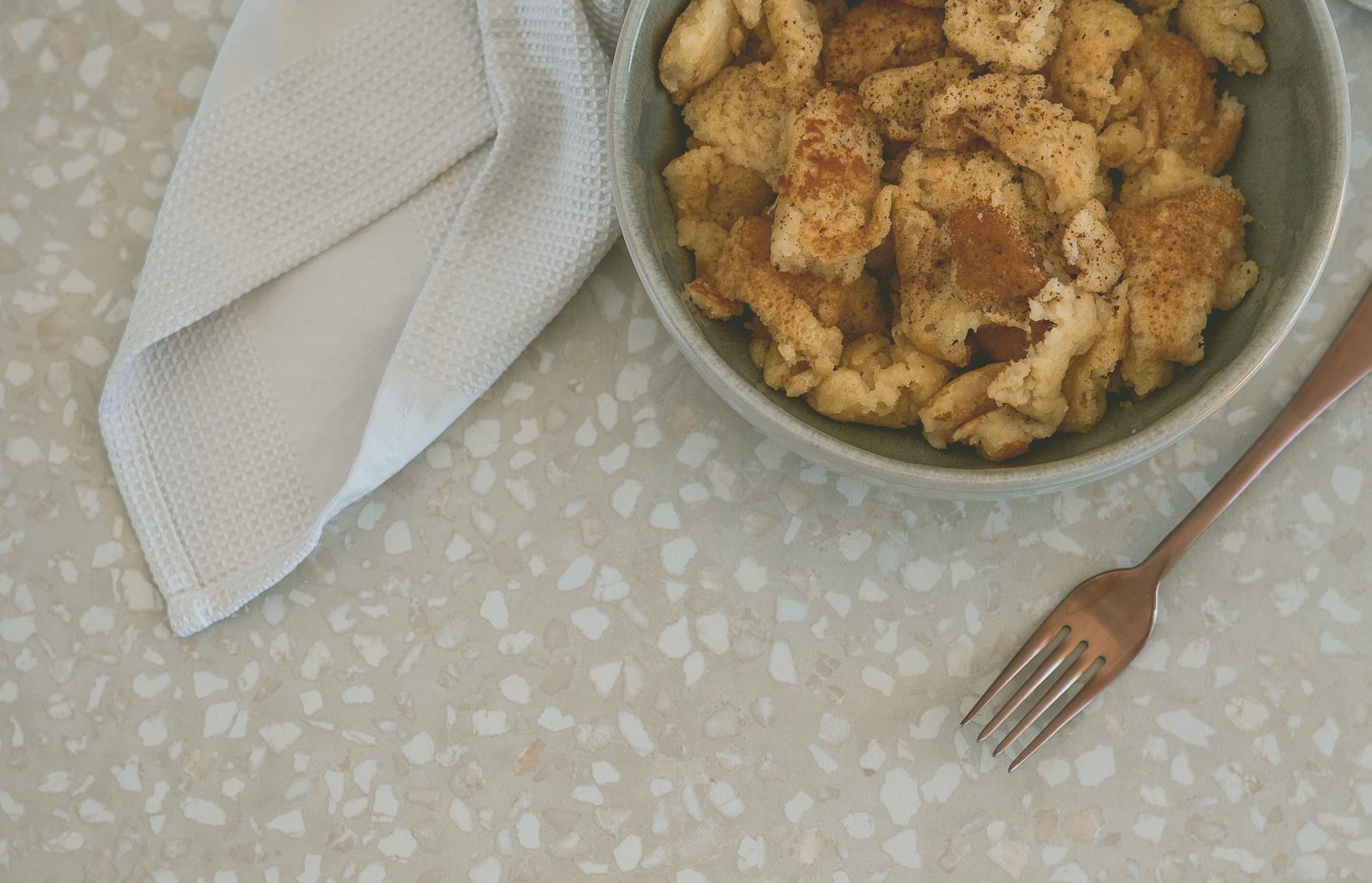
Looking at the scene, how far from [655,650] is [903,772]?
0.79 ft

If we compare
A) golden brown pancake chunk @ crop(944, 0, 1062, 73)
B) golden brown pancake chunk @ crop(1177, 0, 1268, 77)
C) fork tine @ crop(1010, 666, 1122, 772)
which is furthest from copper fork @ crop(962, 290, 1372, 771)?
golden brown pancake chunk @ crop(944, 0, 1062, 73)

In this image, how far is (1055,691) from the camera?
3.13ft

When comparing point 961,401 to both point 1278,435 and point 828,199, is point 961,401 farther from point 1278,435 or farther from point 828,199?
point 1278,435

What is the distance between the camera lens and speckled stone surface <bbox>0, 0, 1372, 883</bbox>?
97 centimetres

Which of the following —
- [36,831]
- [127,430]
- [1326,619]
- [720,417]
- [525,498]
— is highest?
[1326,619]

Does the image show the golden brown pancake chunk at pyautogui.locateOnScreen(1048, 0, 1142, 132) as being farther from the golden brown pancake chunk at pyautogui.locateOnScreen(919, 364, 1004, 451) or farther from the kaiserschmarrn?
the golden brown pancake chunk at pyautogui.locateOnScreen(919, 364, 1004, 451)

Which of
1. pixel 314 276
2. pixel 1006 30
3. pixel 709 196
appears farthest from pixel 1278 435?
pixel 314 276

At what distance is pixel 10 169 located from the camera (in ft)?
3.63

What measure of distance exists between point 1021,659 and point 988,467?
0.72ft

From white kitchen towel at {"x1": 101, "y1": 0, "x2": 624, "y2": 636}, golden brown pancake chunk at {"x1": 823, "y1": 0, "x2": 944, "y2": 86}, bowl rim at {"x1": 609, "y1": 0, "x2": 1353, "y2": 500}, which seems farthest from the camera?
white kitchen towel at {"x1": 101, "y1": 0, "x2": 624, "y2": 636}

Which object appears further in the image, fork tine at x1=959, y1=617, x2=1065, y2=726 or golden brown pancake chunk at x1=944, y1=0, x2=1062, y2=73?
fork tine at x1=959, y1=617, x2=1065, y2=726

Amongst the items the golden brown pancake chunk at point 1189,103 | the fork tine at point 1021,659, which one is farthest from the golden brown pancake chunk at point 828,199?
the fork tine at point 1021,659

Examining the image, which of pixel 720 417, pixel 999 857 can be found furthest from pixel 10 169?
pixel 999 857

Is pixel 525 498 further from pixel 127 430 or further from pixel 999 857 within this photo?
pixel 999 857
